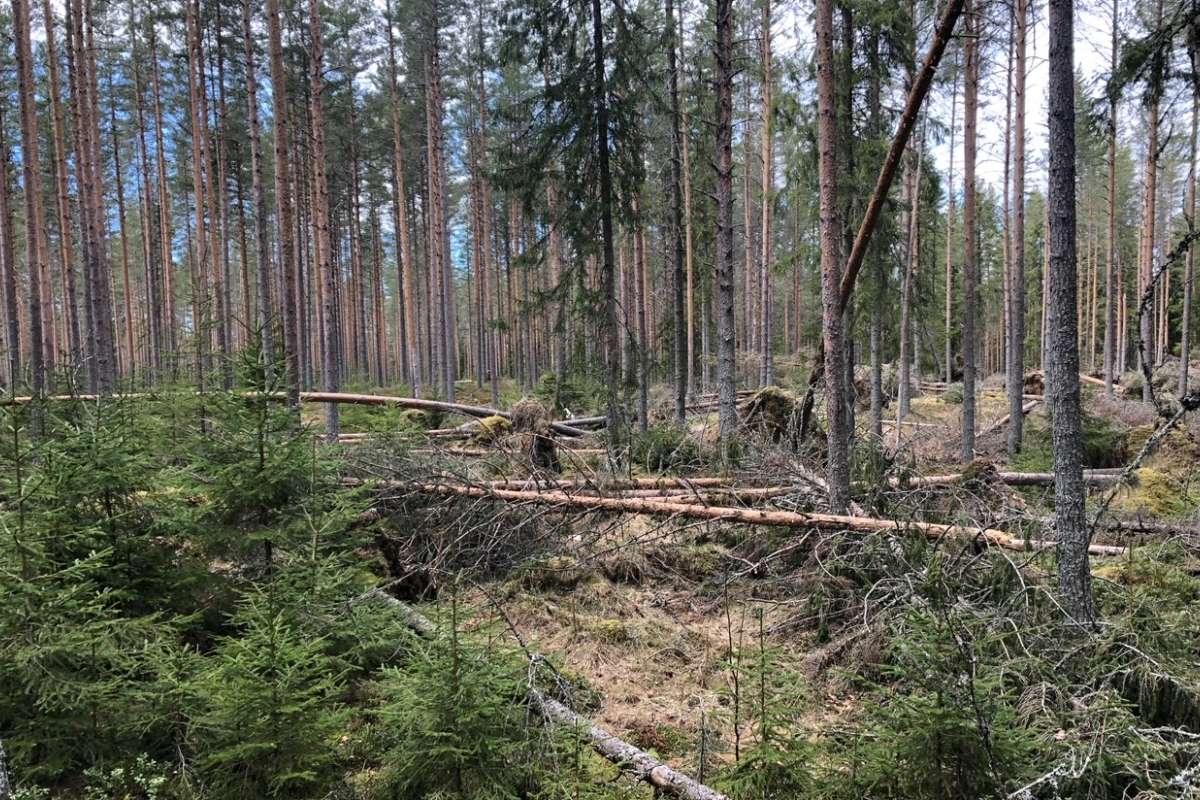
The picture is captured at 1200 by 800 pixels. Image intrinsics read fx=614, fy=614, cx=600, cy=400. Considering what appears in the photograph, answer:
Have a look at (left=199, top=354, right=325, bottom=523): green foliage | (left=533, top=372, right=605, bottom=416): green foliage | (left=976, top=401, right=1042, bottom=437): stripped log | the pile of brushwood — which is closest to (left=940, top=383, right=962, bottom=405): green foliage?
(left=976, top=401, right=1042, bottom=437): stripped log

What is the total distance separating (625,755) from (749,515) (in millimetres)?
2750

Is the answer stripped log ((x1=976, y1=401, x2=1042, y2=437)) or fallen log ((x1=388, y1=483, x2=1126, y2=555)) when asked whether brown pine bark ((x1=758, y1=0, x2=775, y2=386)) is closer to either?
stripped log ((x1=976, y1=401, x2=1042, y2=437))

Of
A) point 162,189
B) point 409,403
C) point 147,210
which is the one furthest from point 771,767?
point 147,210

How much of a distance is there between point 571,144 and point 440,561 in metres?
8.14

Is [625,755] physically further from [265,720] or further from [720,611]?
[720,611]

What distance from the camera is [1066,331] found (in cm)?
376

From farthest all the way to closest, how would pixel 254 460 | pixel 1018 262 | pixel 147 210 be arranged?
pixel 147 210
pixel 1018 262
pixel 254 460


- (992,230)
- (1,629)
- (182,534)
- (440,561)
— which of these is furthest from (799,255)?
(992,230)

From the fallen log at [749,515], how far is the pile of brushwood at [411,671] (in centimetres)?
15

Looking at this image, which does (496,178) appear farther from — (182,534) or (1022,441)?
(1022,441)

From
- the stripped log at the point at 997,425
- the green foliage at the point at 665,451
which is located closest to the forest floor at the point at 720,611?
the green foliage at the point at 665,451

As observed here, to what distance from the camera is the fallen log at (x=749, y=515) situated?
4.94 meters

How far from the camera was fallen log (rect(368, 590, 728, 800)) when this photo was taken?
3178mm

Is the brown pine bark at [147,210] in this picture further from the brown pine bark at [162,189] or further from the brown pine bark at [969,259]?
the brown pine bark at [969,259]
